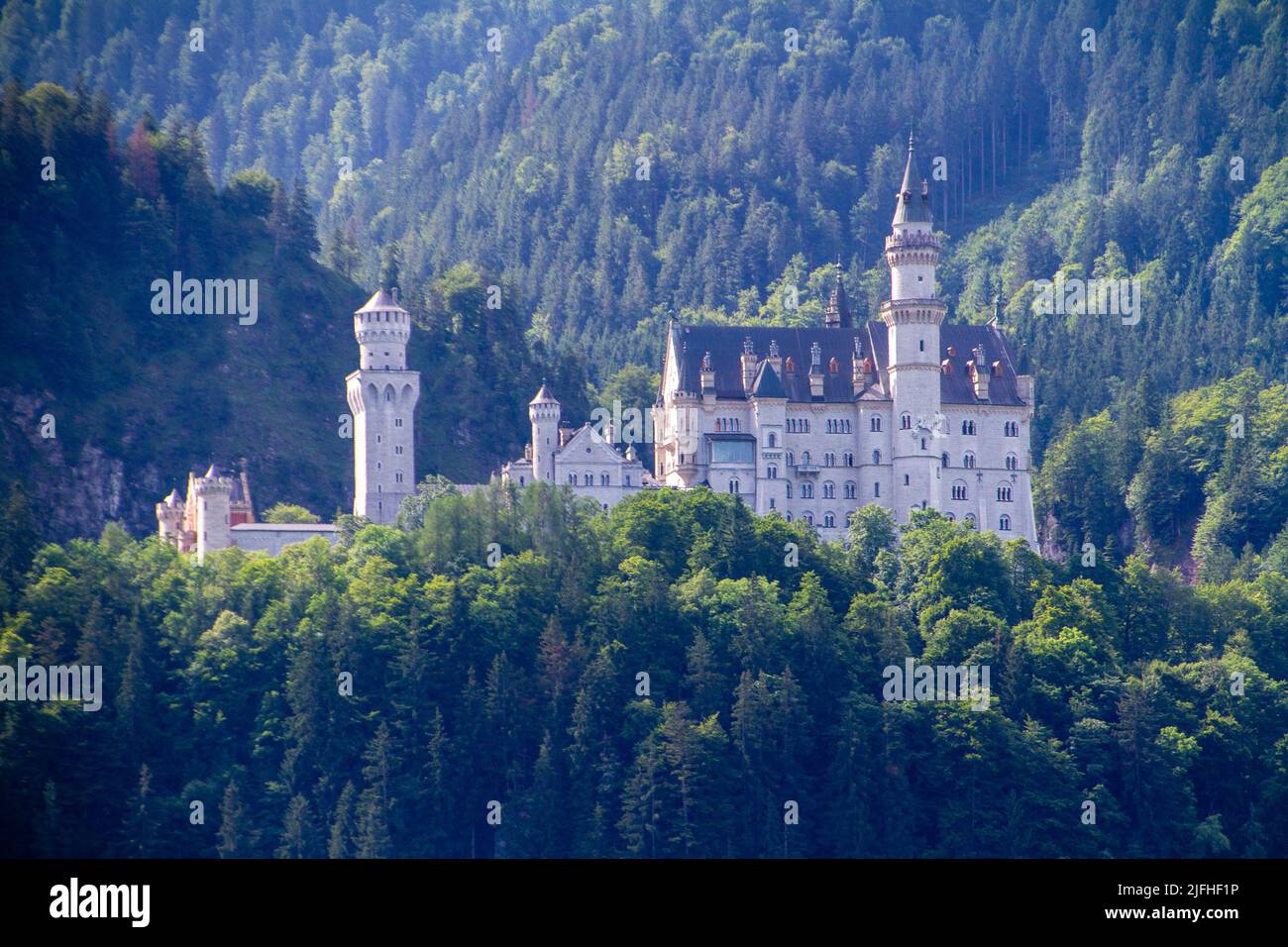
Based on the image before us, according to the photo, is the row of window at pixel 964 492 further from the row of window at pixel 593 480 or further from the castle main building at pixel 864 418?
the row of window at pixel 593 480

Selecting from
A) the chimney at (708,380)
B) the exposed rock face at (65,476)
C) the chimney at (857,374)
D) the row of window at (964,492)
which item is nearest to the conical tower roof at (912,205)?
the chimney at (857,374)

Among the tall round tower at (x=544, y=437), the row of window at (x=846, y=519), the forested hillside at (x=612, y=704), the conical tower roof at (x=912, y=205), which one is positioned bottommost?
the forested hillside at (x=612, y=704)

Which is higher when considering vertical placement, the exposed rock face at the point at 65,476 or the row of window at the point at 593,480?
the exposed rock face at the point at 65,476

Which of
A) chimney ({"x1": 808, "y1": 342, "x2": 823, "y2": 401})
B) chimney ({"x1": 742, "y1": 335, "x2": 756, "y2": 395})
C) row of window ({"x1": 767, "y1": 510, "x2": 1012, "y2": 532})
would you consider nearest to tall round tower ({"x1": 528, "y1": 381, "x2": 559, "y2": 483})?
chimney ({"x1": 742, "y1": 335, "x2": 756, "y2": 395})

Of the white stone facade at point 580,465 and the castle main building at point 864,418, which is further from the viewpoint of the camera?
the castle main building at point 864,418

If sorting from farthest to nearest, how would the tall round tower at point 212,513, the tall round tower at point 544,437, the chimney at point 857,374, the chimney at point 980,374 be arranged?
1. the chimney at point 980,374
2. the chimney at point 857,374
3. the tall round tower at point 544,437
4. the tall round tower at point 212,513

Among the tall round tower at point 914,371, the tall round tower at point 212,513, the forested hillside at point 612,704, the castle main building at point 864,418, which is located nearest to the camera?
the forested hillside at point 612,704

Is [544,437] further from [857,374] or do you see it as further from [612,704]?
[612,704]
